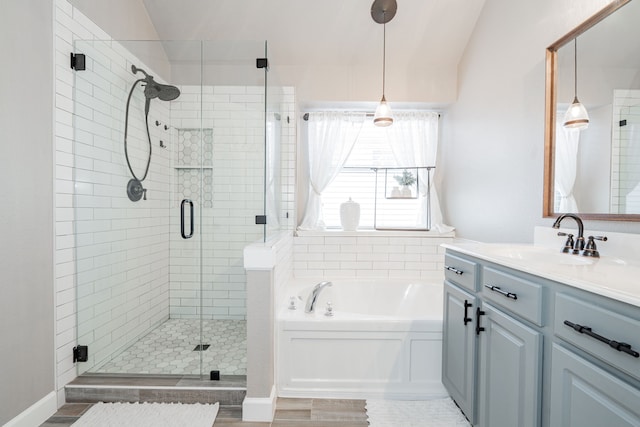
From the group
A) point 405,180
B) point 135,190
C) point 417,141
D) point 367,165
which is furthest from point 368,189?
point 135,190

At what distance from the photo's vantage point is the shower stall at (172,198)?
2174 mm

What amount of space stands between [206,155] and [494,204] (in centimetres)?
217

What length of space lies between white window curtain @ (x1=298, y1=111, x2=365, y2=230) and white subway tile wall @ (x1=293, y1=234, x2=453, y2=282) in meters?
0.25

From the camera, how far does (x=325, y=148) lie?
3309mm

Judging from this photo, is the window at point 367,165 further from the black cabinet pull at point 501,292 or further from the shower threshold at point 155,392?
the black cabinet pull at point 501,292

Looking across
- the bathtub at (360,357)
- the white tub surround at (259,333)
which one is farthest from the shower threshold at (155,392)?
the bathtub at (360,357)

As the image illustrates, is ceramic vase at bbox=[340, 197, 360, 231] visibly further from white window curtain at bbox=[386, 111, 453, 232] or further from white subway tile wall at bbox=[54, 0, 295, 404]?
white subway tile wall at bbox=[54, 0, 295, 404]

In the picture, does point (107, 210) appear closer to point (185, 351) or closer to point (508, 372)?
point (185, 351)

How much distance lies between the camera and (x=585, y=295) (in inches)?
38.5

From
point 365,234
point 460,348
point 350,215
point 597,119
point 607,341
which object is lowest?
point 460,348

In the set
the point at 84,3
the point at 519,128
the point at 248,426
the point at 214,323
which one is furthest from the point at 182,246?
the point at 519,128

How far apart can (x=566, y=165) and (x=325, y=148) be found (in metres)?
2.02

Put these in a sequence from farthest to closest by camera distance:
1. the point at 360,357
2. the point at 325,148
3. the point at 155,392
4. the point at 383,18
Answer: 1. the point at 325,148
2. the point at 383,18
3. the point at 360,357
4. the point at 155,392

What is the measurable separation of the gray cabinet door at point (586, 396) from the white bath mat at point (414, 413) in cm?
92
